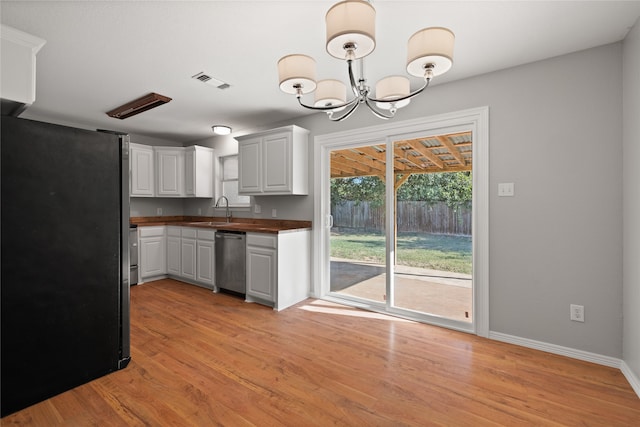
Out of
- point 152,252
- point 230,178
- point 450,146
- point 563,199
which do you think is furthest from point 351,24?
point 152,252

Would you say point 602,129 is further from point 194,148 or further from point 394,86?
point 194,148

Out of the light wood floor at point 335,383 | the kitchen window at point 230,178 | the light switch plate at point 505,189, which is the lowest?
the light wood floor at point 335,383

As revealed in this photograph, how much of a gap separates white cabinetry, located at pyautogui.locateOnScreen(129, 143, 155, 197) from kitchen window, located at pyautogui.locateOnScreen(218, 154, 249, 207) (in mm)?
1108

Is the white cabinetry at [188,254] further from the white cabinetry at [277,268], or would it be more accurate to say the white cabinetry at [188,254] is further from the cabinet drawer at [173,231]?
the white cabinetry at [277,268]

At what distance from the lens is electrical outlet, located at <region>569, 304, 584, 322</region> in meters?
2.30

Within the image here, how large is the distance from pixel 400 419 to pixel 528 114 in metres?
2.49

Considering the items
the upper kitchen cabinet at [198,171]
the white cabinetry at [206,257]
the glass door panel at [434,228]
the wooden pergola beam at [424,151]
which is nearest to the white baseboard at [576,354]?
the glass door panel at [434,228]

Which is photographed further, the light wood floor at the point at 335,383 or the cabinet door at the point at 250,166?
the cabinet door at the point at 250,166

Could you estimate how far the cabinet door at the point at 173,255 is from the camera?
4.62 m

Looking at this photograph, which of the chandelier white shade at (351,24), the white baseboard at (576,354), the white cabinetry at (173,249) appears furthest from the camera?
the white cabinetry at (173,249)

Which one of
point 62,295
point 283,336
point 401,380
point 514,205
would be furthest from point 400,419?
point 62,295

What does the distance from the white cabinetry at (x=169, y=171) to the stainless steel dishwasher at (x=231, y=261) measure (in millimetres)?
1644

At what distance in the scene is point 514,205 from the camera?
256cm

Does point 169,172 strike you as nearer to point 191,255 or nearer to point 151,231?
point 151,231
